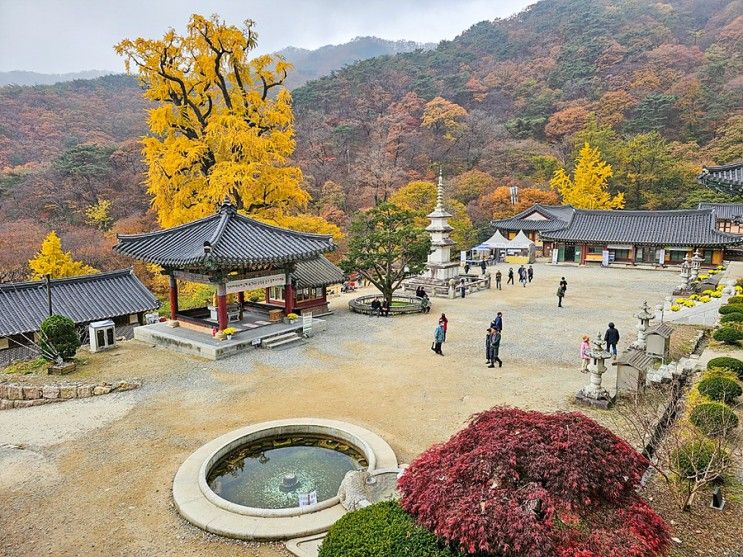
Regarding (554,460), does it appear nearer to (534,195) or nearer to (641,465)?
(641,465)

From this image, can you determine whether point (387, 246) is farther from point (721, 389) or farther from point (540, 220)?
point (540, 220)

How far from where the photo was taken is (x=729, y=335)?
14.9m

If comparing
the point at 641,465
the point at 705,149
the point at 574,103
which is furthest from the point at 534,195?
the point at 641,465

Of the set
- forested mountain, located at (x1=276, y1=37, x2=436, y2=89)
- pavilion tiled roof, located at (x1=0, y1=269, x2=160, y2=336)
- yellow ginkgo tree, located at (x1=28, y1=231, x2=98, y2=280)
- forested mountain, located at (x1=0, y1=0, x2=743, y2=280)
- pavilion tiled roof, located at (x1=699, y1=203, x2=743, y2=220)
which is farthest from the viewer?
forested mountain, located at (x1=276, y1=37, x2=436, y2=89)

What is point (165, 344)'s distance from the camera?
61.6ft

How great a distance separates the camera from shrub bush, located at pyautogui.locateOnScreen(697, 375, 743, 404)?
34.6 feet

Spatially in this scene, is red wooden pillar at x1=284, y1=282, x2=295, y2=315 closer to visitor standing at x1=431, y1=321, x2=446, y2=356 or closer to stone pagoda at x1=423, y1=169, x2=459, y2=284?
visitor standing at x1=431, y1=321, x2=446, y2=356

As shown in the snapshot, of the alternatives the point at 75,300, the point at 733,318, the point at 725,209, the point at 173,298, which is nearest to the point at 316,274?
the point at 173,298

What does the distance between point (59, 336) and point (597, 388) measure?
637 inches

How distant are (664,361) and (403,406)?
28.8 ft

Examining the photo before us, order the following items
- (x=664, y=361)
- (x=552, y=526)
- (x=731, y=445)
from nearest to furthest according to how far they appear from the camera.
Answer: (x=552, y=526)
(x=731, y=445)
(x=664, y=361)

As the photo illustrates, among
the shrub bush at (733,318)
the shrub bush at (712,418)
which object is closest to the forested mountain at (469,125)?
the shrub bush at (733,318)

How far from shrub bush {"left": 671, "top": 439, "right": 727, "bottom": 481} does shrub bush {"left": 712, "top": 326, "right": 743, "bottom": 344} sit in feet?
29.2

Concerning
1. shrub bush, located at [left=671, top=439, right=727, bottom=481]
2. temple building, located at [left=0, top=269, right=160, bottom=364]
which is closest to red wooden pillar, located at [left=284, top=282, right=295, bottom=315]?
temple building, located at [left=0, top=269, right=160, bottom=364]
